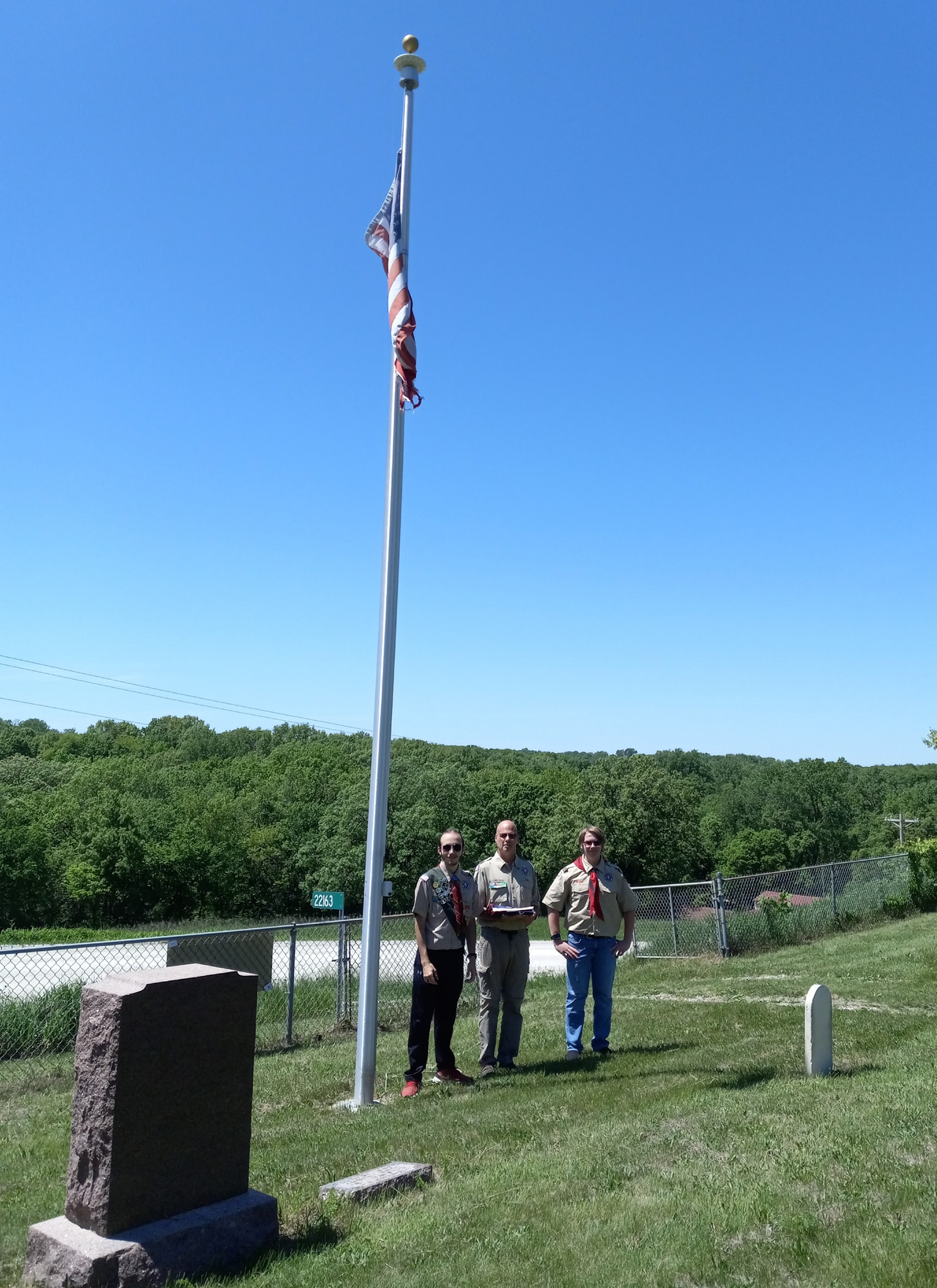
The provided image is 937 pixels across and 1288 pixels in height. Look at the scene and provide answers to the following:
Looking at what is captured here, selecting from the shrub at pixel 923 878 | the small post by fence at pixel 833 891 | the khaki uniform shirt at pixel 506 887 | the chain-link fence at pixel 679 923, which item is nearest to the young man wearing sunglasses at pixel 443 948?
the khaki uniform shirt at pixel 506 887

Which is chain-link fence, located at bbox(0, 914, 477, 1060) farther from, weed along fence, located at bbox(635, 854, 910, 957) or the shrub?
the shrub

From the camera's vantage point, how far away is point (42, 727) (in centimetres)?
13138

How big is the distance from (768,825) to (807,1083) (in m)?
90.4

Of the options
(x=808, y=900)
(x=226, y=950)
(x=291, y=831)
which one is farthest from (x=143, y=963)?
(x=291, y=831)

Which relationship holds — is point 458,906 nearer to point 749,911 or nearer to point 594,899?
point 594,899

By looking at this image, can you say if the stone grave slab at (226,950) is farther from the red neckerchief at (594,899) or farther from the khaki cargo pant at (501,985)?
the red neckerchief at (594,899)

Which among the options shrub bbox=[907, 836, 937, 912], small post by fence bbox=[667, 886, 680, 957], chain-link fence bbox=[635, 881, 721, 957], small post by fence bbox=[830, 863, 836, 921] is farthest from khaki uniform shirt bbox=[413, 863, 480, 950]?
shrub bbox=[907, 836, 937, 912]

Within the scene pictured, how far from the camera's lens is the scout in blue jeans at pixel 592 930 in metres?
7.71

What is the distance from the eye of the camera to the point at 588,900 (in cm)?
784

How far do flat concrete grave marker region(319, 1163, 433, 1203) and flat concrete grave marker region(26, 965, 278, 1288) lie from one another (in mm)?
414

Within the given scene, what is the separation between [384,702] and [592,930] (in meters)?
2.54

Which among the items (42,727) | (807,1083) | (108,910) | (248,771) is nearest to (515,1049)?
(807,1083)

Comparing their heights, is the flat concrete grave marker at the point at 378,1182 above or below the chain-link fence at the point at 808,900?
below

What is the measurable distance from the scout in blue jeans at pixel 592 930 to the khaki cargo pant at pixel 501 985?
349mm
